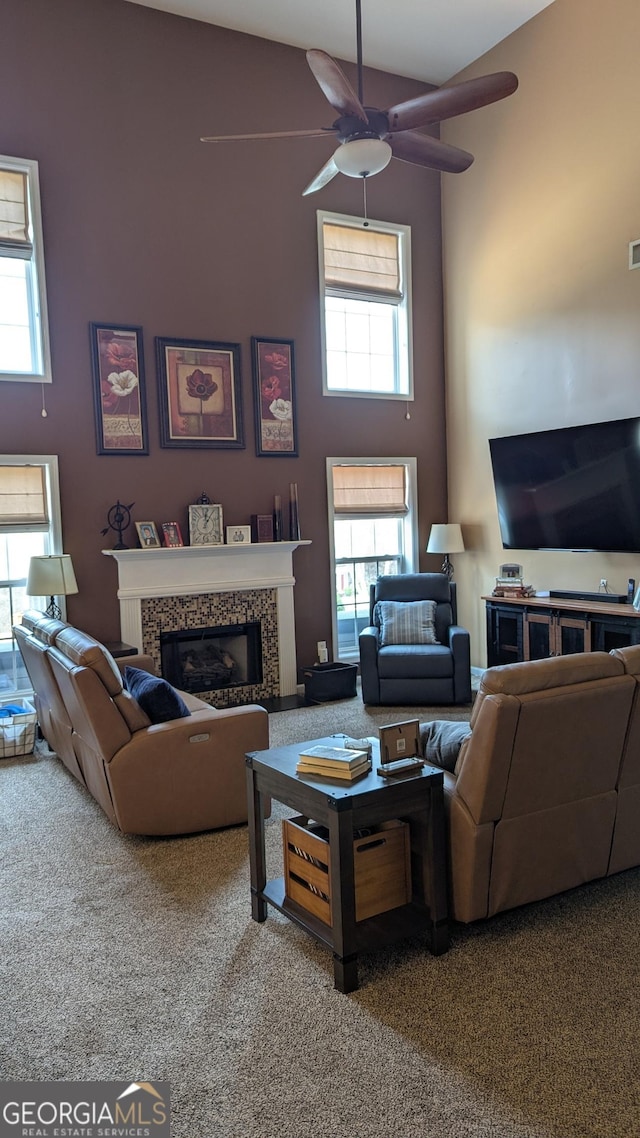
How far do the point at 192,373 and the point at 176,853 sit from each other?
3.87 m

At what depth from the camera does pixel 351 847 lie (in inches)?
95.1

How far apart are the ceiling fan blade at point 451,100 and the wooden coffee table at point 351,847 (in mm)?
3052

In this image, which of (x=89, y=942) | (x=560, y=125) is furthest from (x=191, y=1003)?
(x=560, y=125)

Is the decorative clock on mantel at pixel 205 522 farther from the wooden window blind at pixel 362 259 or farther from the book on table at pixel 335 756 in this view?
the book on table at pixel 335 756

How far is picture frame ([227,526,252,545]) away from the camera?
6.23 meters

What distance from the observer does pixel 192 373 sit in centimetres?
608

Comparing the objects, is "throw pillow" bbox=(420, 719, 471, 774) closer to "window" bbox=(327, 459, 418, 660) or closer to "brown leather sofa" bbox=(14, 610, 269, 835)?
"brown leather sofa" bbox=(14, 610, 269, 835)

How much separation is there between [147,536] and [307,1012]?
4.09 metres

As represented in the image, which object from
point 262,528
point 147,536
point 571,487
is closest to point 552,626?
point 571,487

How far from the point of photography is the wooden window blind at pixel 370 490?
690cm

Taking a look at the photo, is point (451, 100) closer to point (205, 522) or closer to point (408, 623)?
point (205, 522)

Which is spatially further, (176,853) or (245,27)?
(245,27)

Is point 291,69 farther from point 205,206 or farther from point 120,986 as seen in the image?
point 120,986

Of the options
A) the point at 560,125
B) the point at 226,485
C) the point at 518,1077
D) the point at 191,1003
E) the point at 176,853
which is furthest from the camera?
the point at 226,485
